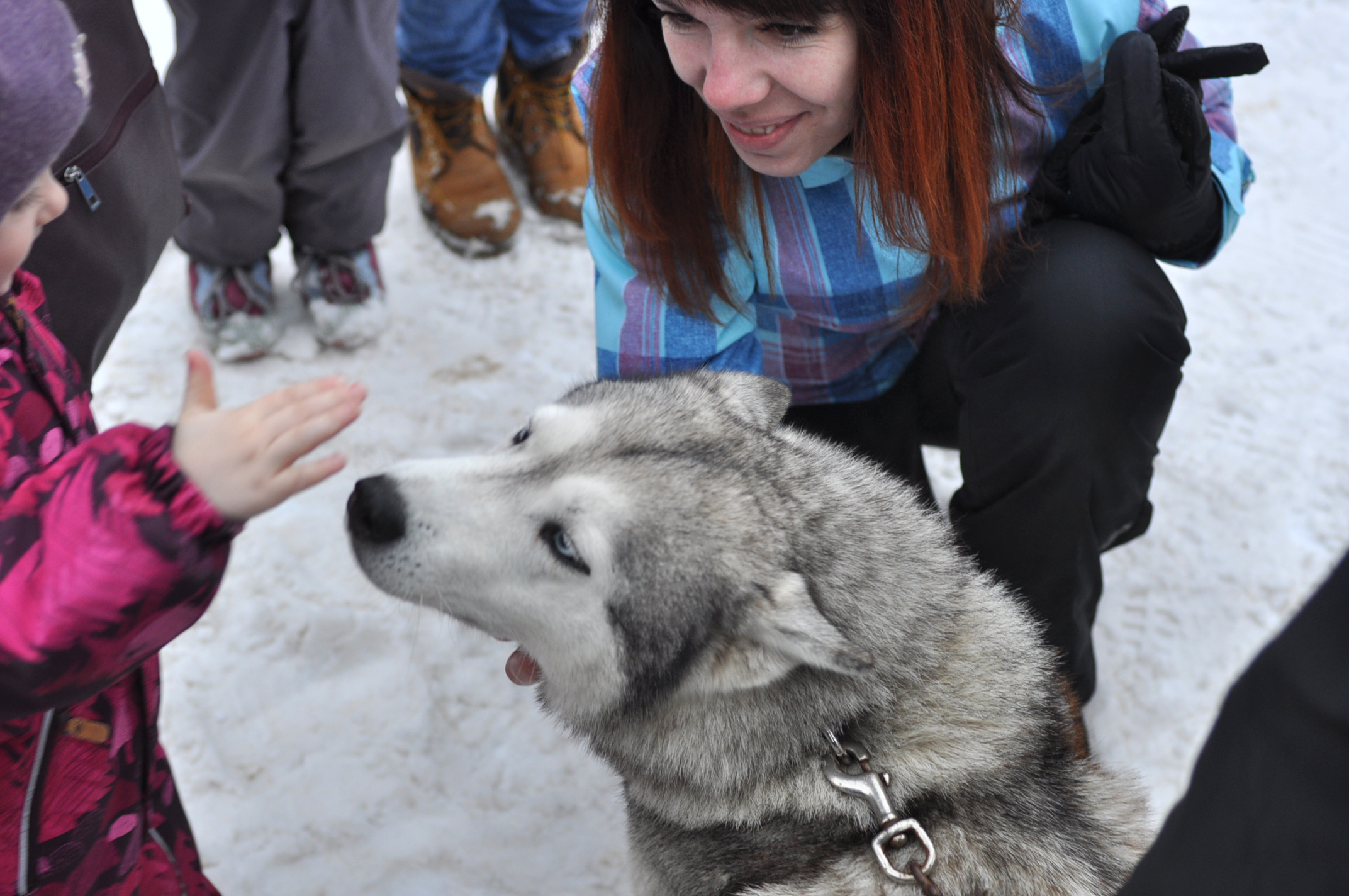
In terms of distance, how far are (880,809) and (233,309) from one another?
2795mm

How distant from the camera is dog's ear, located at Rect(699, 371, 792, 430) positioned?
183cm

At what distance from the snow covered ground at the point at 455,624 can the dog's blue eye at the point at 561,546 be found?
1178 millimetres

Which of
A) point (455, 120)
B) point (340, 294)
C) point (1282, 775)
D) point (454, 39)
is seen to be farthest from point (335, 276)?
point (1282, 775)

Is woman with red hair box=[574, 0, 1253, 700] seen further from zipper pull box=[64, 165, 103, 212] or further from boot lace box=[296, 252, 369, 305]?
boot lace box=[296, 252, 369, 305]

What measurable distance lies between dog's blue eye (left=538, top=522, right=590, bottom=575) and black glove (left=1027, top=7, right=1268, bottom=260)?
4.60 feet

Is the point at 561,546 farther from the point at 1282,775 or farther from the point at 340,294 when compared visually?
the point at 340,294

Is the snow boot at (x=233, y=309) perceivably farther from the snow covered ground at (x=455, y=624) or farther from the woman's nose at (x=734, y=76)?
the woman's nose at (x=734, y=76)

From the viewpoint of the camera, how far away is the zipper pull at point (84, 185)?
1.86 meters

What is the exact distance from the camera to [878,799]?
1493 millimetres

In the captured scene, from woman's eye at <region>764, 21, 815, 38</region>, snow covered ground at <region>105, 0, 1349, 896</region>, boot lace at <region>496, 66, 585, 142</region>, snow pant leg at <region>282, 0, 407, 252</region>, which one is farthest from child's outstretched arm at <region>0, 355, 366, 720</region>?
boot lace at <region>496, 66, 585, 142</region>

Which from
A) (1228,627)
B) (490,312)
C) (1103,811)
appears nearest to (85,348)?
(490,312)

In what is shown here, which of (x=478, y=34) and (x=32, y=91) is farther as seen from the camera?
(x=478, y=34)

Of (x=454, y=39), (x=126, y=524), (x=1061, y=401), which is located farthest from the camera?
(x=454, y=39)

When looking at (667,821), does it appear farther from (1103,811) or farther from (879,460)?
(879,460)
